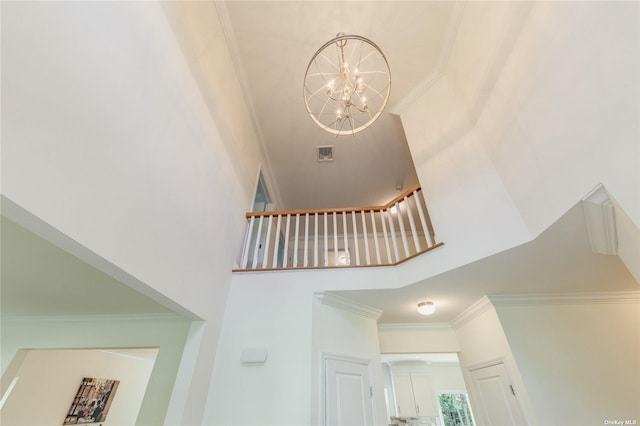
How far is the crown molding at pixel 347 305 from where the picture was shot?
296 centimetres

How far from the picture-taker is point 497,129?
8.03 feet

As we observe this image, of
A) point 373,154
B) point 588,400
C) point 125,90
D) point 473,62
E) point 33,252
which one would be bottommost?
point 588,400

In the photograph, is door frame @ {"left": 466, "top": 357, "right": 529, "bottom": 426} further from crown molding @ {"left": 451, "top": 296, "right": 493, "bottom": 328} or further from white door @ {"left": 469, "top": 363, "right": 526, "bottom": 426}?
crown molding @ {"left": 451, "top": 296, "right": 493, "bottom": 328}

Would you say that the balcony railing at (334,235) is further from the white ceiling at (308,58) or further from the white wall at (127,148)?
the white ceiling at (308,58)

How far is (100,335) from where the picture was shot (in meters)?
3.04

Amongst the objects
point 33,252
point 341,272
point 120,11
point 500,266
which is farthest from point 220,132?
point 500,266

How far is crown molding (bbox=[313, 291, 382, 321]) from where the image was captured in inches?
116

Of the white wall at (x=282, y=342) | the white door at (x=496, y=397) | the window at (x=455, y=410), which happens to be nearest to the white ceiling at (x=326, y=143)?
the white wall at (x=282, y=342)

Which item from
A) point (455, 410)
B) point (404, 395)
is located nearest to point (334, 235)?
point (404, 395)

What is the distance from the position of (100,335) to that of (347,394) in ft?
9.54

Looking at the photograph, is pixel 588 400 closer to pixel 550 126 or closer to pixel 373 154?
pixel 550 126

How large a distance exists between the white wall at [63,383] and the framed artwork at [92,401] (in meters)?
0.09

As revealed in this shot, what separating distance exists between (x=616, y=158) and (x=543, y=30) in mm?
1159

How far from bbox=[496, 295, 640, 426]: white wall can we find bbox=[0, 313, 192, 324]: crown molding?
368cm
